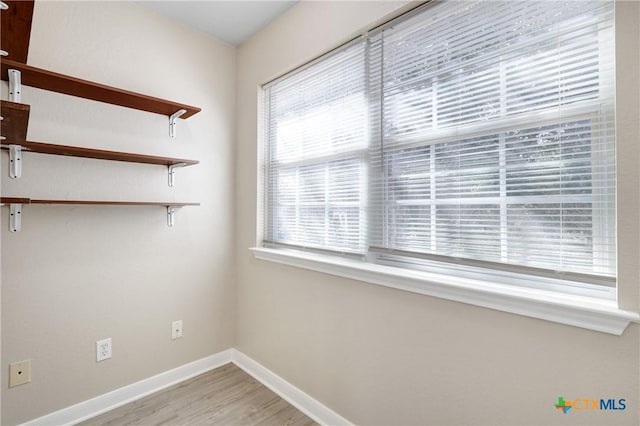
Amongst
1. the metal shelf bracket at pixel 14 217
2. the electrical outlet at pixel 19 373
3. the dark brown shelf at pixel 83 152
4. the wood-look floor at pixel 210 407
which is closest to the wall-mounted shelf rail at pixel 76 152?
the dark brown shelf at pixel 83 152

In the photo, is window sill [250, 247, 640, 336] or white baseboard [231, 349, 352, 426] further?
white baseboard [231, 349, 352, 426]

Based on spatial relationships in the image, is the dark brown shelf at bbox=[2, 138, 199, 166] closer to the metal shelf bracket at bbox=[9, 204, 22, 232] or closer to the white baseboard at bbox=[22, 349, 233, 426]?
the metal shelf bracket at bbox=[9, 204, 22, 232]

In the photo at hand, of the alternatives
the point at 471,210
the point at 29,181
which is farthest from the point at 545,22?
the point at 29,181

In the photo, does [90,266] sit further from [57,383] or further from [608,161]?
[608,161]

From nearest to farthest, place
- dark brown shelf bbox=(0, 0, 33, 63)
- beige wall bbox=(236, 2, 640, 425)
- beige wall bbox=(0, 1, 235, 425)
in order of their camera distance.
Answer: beige wall bbox=(236, 2, 640, 425) < dark brown shelf bbox=(0, 0, 33, 63) < beige wall bbox=(0, 1, 235, 425)

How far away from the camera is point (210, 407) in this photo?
1.87 meters

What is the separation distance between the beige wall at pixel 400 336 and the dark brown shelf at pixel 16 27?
129 cm

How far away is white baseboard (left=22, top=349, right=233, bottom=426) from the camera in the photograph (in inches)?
66.6

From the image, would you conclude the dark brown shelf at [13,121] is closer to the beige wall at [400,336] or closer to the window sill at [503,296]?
the beige wall at [400,336]

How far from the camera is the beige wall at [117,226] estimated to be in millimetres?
1622

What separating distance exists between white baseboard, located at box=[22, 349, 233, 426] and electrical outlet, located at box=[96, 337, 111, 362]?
0.23 metres

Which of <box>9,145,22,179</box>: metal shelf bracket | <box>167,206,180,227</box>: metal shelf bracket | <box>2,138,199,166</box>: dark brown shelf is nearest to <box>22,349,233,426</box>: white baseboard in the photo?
<box>167,206,180,227</box>: metal shelf bracket

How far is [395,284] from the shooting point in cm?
137

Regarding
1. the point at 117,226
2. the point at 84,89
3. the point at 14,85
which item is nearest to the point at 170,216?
the point at 117,226
